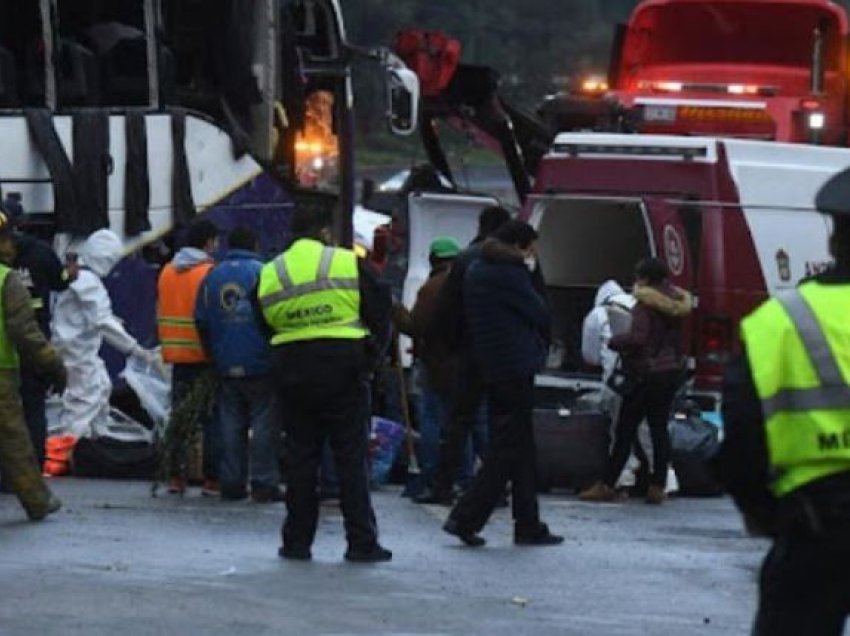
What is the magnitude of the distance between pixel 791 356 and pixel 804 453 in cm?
23

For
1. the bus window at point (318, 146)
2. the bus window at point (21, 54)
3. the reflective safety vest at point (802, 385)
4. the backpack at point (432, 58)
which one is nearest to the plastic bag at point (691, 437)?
the bus window at point (318, 146)

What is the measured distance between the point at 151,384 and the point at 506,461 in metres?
4.98

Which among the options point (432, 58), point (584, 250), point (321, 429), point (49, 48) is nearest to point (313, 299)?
point (321, 429)

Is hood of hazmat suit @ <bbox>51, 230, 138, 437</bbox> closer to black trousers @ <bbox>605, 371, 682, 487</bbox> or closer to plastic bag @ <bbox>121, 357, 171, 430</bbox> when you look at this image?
plastic bag @ <bbox>121, 357, 171, 430</bbox>

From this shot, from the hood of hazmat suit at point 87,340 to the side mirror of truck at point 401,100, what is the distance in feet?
13.1

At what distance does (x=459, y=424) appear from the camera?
1464 cm

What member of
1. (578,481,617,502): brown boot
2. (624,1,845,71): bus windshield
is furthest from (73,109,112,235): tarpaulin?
(624,1,845,71): bus windshield

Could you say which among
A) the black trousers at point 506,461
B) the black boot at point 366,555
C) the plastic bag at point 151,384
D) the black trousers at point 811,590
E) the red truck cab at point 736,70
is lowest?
the plastic bag at point 151,384

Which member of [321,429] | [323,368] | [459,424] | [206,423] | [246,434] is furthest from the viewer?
[206,423]

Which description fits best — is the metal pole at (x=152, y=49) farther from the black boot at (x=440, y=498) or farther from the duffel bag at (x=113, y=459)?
the black boot at (x=440, y=498)

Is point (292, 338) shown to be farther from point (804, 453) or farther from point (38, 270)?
point (804, 453)

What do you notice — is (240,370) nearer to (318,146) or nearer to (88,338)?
(88,338)

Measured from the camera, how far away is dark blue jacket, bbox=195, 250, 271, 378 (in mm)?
15125

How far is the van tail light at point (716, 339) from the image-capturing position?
1759 cm
